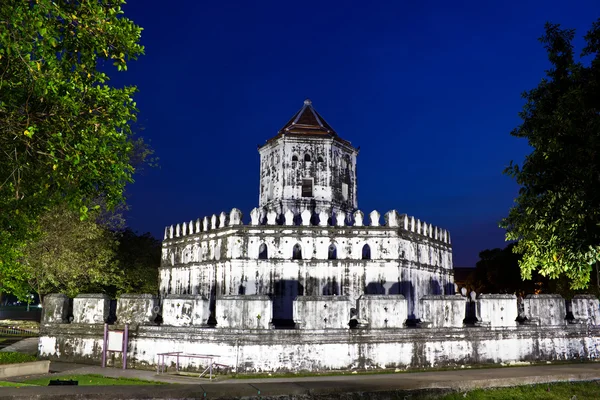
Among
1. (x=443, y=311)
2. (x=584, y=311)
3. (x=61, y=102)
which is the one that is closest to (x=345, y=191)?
(x=443, y=311)

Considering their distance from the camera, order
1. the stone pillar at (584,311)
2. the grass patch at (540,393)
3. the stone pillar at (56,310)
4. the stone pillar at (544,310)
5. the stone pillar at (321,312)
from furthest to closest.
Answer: the stone pillar at (584,311) → the stone pillar at (544,310) → the stone pillar at (56,310) → the stone pillar at (321,312) → the grass patch at (540,393)

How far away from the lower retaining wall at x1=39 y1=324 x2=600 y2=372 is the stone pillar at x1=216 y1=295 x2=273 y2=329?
275mm

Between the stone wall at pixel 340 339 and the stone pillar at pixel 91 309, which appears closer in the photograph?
the stone wall at pixel 340 339

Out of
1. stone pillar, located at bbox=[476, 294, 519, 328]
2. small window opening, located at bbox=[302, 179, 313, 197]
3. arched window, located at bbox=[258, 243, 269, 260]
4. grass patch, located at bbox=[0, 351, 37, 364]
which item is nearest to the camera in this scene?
grass patch, located at bbox=[0, 351, 37, 364]

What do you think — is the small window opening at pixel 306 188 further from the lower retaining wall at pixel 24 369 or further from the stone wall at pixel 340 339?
the lower retaining wall at pixel 24 369

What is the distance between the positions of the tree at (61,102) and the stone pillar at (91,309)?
18.4 ft

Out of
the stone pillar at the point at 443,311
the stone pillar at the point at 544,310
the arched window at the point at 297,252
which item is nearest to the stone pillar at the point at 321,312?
the stone pillar at the point at 443,311

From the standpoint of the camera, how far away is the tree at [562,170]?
12.9 metres

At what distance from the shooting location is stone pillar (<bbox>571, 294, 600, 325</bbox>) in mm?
17984

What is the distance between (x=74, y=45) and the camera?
1099 centimetres

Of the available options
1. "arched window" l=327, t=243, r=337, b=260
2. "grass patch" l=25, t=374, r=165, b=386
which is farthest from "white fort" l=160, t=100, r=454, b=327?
"grass patch" l=25, t=374, r=165, b=386

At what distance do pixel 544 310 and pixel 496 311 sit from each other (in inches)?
81.1

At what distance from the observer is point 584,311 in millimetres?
18078

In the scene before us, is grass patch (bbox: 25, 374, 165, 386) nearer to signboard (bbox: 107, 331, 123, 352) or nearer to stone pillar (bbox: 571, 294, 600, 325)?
signboard (bbox: 107, 331, 123, 352)
